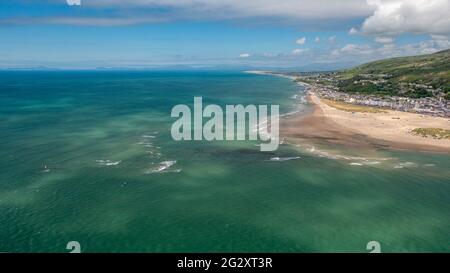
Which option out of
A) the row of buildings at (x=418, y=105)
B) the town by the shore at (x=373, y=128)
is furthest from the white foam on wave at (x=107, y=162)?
the row of buildings at (x=418, y=105)

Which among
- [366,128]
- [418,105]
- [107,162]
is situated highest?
[418,105]

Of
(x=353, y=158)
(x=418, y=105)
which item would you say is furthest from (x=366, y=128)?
(x=418, y=105)

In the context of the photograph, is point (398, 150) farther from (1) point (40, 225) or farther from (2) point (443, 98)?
(2) point (443, 98)

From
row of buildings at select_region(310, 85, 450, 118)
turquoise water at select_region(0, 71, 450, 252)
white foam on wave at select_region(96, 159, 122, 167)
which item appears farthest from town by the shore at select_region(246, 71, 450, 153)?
white foam on wave at select_region(96, 159, 122, 167)

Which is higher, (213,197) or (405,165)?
(405,165)

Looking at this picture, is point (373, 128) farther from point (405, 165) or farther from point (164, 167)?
point (164, 167)

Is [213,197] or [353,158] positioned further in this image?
[353,158]

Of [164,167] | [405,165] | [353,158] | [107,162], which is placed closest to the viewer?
[164,167]
